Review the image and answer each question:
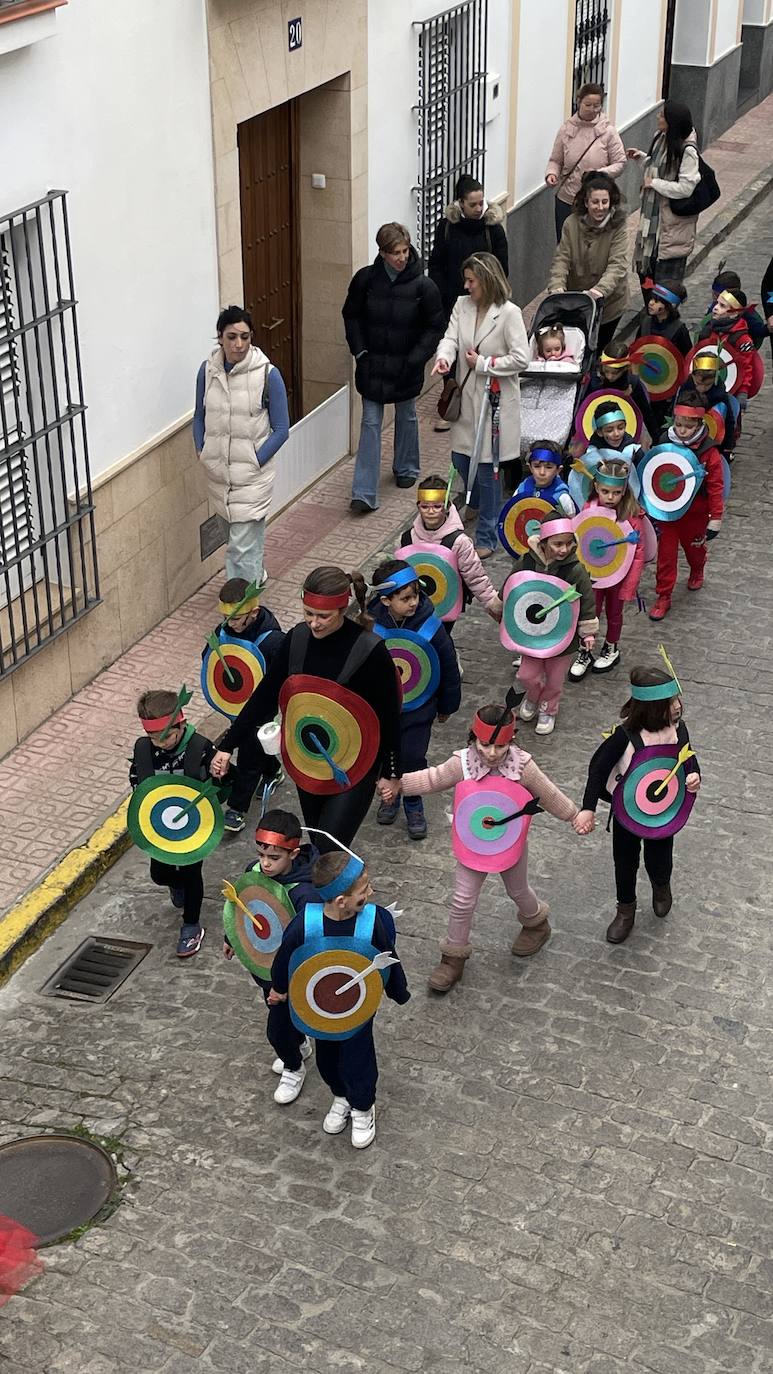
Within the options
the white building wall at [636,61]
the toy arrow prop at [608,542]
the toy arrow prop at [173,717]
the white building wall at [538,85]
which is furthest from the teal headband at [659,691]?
the white building wall at [636,61]

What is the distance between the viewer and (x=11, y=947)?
7.32 meters

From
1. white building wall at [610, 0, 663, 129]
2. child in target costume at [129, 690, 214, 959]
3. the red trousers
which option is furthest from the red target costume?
white building wall at [610, 0, 663, 129]

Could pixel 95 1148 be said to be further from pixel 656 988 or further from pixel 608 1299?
pixel 656 988

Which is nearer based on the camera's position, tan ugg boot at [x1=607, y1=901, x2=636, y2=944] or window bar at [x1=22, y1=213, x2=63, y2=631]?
tan ugg boot at [x1=607, y1=901, x2=636, y2=944]

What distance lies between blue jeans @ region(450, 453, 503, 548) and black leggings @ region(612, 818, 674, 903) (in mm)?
4117

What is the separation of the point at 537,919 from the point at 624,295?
7.16m

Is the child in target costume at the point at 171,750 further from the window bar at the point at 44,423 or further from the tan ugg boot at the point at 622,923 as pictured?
the tan ugg boot at the point at 622,923

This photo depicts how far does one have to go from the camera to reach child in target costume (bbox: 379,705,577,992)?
6723 millimetres

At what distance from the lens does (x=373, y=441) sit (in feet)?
38.3

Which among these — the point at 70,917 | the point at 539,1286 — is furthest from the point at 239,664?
the point at 539,1286

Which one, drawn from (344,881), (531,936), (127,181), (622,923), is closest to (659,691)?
(622,923)

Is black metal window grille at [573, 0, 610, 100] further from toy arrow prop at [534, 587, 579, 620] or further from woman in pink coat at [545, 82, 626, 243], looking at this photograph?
toy arrow prop at [534, 587, 579, 620]

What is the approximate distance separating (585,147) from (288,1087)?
985cm

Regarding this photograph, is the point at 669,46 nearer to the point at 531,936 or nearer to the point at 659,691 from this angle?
the point at 659,691
